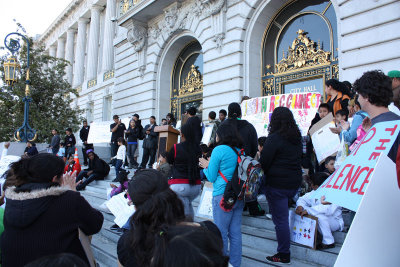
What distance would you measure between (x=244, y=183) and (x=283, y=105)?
4.89 m

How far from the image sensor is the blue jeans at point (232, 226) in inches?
141

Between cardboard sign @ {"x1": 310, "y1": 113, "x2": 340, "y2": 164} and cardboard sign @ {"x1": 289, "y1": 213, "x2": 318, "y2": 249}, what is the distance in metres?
1.73

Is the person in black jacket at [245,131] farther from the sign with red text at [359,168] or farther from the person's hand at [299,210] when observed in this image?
the sign with red text at [359,168]

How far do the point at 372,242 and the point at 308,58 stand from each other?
10.3m

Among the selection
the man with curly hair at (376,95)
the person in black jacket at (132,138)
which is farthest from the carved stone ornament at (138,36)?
the man with curly hair at (376,95)

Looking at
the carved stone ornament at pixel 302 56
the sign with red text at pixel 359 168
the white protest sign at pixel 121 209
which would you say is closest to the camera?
the sign with red text at pixel 359 168

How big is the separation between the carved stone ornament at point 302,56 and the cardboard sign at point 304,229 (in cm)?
754

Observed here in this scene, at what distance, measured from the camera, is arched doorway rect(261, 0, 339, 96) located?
10.5 m

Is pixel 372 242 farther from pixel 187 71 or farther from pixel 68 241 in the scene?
pixel 187 71

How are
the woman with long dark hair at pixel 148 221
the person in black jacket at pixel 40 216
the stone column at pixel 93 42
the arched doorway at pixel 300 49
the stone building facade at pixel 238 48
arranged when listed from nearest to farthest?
the woman with long dark hair at pixel 148 221 < the person in black jacket at pixel 40 216 < the stone building facade at pixel 238 48 < the arched doorway at pixel 300 49 < the stone column at pixel 93 42

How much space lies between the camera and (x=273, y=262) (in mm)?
3885

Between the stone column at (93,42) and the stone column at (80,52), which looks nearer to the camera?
the stone column at (93,42)

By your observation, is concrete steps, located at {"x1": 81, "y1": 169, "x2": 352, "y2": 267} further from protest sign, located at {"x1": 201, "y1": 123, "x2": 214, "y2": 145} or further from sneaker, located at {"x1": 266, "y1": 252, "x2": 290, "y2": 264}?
protest sign, located at {"x1": 201, "y1": 123, "x2": 214, "y2": 145}

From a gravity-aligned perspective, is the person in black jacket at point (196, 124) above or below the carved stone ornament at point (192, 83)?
below
